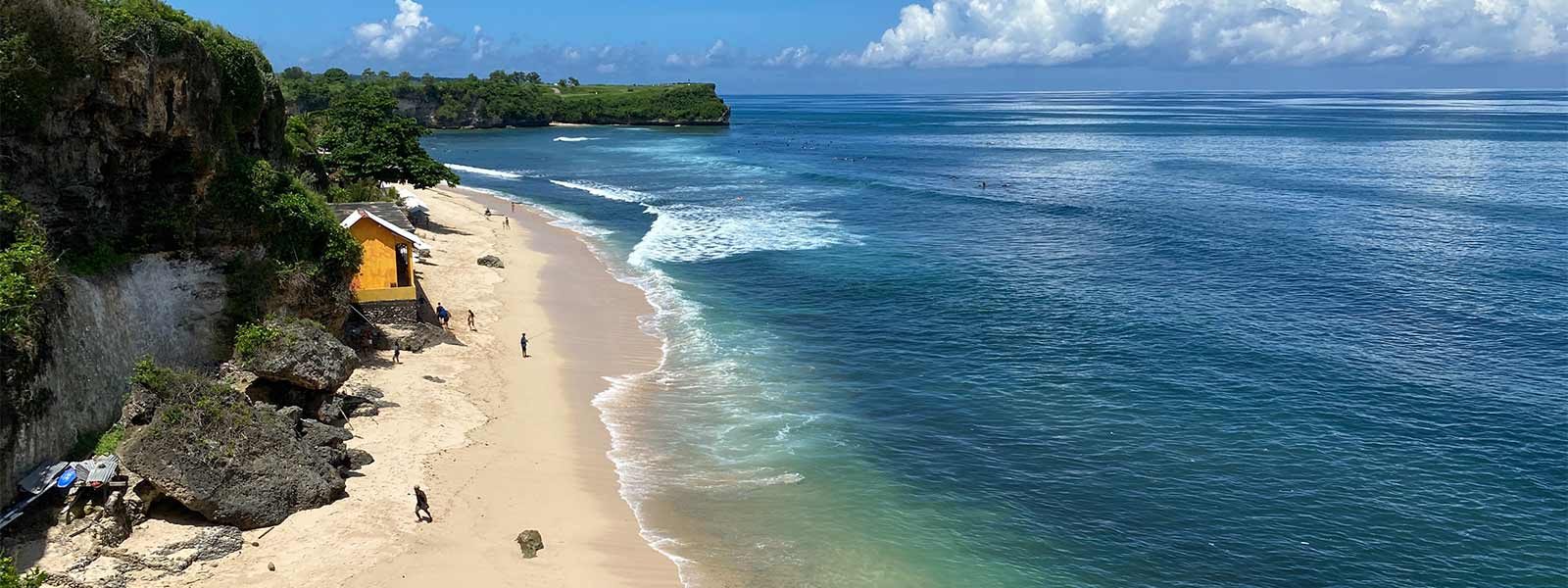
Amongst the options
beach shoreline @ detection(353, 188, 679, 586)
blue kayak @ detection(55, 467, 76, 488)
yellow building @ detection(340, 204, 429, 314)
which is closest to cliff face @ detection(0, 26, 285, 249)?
blue kayak @ detection(55, 467, 76, 488)

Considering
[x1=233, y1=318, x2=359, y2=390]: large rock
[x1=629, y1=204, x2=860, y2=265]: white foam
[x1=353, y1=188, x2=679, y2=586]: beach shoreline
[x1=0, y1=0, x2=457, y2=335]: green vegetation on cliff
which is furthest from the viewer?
[x1=629, y1=204, x2=860, y2=265]: white foam

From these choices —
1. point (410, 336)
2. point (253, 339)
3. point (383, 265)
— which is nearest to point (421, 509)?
point (253, 339)

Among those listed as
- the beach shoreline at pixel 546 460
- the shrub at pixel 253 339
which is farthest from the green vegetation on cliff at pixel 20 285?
the beach shoreline at pixel 546 460

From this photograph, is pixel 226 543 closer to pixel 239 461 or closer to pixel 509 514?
pixel 239 461

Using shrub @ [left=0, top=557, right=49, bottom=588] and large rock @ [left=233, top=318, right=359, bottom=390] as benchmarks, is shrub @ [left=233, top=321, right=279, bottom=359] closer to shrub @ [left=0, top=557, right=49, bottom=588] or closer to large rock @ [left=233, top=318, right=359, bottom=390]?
large rock @ [left=233, top=318, right=359, bottom=390]

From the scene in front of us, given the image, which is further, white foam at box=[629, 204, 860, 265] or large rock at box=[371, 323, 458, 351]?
white foam at box=[629, 204, 860, 265]

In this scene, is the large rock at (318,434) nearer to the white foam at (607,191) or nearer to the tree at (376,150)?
the tree at (376,150)
